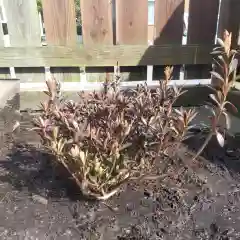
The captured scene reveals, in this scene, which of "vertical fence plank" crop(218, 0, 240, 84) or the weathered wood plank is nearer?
"vertical fence plank" crop(218, 0, 240, 84)

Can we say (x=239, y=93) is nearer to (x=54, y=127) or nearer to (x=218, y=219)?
(x=218, y=219)

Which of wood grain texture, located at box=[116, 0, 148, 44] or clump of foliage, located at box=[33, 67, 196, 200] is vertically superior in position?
wood grain texture, located at box=[116, 0, 148, 44]

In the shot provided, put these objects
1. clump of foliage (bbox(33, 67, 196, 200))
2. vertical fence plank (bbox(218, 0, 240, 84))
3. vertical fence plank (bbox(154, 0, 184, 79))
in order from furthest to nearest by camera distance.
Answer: vertical fence plank (bbox(154, 0, 184, 79)), vertical fence plank (bbox(218, 0, 240, 84)), clump of foliage (bbox(33, 67, 196, 200))

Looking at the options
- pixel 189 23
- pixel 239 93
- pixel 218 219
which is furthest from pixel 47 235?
pixel 189 23

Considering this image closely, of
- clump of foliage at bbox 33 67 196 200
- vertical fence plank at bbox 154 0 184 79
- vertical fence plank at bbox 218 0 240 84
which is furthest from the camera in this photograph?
vertical fence plank at bbox 154 0 184 79

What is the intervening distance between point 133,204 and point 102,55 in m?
1.60

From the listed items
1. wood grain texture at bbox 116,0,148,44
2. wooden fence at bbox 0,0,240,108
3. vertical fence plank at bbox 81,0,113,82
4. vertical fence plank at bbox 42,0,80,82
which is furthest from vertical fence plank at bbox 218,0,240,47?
vertical fence plank at bbox 42,0,80,82

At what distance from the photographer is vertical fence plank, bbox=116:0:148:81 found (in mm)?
2652

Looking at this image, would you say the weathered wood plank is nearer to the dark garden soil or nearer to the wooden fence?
the wooden fence

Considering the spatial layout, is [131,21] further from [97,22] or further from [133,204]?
[133,204]

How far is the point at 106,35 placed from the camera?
2732 millimetres

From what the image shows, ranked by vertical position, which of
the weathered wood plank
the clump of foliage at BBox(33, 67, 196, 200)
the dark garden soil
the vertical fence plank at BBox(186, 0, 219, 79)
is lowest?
the dark garden soil

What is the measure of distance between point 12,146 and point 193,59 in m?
1.79

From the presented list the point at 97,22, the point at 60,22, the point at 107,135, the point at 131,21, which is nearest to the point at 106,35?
the point at 97,22
